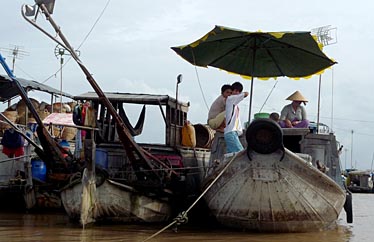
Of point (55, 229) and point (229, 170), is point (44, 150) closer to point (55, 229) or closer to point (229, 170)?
point (55, 229)

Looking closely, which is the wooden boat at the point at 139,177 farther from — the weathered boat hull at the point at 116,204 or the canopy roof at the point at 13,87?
the canopy roof at the point at 13,87

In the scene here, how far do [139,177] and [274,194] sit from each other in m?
2.71

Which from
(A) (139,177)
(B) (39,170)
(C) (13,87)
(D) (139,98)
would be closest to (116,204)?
(A) (139,177)

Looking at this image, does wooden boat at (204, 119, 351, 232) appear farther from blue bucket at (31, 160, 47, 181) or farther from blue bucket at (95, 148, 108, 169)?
blue bucket at (31, 160, 47, 181)

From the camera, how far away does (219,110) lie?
9617 mm

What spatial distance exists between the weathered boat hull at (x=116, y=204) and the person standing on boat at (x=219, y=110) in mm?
1680

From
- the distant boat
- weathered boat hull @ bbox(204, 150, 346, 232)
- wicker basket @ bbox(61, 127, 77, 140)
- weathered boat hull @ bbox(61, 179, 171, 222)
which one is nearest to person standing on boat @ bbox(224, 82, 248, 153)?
weathered boat hull @ bbox(204, 150, 346, 232)

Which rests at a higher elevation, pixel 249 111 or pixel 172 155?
pixel 249 111

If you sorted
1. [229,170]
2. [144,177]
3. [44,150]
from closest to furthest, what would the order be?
[229,170]
[144,177]
[44,150]

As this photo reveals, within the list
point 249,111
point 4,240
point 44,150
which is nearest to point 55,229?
point 4,240

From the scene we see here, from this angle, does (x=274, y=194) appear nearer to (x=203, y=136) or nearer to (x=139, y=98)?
(x=139, y=98)

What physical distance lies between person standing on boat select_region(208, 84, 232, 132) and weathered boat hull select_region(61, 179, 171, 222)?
1680 millimetres

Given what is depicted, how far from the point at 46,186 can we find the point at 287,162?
5.79 m

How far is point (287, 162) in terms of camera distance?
7.99 metres
